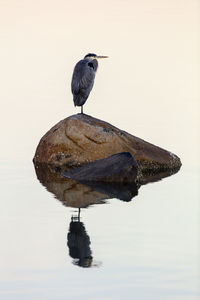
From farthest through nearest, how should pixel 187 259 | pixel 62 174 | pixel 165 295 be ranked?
pixel 62 174 < pixel 187 259 < pixel 165 295

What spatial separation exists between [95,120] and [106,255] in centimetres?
883

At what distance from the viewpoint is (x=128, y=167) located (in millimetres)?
15625

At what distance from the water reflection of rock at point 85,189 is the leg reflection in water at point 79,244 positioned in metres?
1.55

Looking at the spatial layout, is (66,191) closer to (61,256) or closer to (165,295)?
(61,256)

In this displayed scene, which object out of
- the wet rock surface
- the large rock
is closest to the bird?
the large rock

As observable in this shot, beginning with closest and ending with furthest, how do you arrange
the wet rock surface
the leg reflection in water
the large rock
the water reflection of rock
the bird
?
the leg reflection in water
the water reflection of rock
the wet rock surface
the large rock
the bird

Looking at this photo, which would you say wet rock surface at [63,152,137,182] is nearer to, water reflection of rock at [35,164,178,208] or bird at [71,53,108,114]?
water reflection of rock at [35,164,178,208]

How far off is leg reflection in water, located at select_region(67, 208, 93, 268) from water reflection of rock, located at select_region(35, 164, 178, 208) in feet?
5.09

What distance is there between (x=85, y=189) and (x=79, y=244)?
165 inches

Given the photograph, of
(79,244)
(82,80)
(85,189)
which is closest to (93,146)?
(82,80)

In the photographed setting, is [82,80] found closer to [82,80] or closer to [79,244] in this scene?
[82,80]

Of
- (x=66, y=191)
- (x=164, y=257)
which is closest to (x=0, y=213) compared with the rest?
(x=66, y=191)

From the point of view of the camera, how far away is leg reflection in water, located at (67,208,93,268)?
32.6 ft

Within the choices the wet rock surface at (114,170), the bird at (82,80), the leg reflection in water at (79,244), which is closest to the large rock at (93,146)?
the bird at (82,80)
